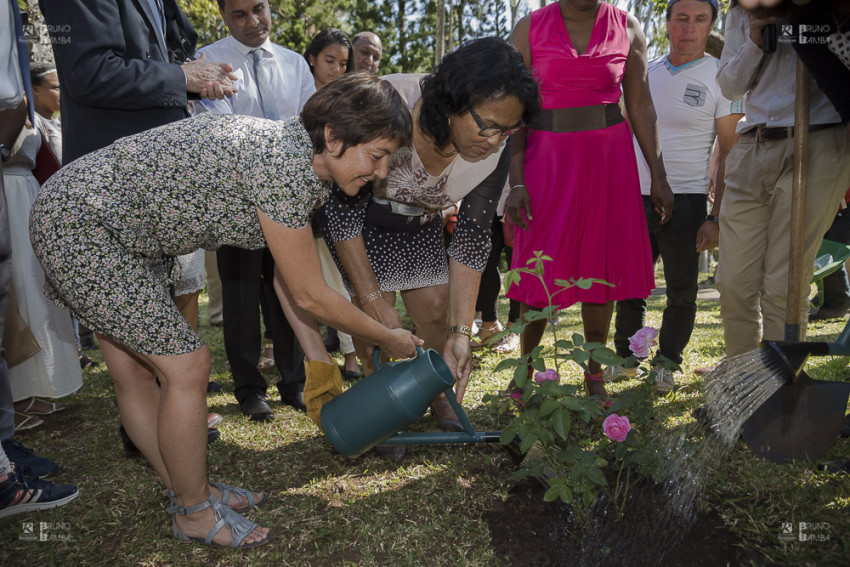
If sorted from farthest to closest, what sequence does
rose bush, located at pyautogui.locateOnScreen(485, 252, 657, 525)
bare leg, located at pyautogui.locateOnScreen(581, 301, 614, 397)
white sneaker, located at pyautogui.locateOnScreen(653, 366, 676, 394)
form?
bare leg, located at pyautogui.locateOnScreen(581, 301, 614, 397) → white sneaker, located at pyautogui.locateOnScreen(653, 366, 676, 394) → rose bush, located at pyautogui.locateOnScreen(485, 252, 657, 525)

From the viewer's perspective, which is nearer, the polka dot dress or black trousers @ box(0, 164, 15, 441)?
black trousers @ box(0, 164, 15, 441)

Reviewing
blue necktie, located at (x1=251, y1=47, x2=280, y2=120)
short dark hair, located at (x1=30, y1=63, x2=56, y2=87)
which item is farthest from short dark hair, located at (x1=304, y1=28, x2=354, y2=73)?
short dark hair, located at (x1=30, y1=63, x2=56, y2=87)

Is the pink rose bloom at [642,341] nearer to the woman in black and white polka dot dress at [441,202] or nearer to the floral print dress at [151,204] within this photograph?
the woman in black and white polka dot dress at [441,202]

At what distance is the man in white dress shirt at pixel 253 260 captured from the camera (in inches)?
123

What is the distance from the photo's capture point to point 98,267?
176 cm

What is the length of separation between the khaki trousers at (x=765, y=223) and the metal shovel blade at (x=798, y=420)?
38 cm

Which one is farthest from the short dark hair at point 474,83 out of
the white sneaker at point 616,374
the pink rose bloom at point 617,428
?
the pink rose bloom at point 617,428

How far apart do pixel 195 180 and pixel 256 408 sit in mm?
1635

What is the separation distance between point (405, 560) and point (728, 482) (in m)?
1.20

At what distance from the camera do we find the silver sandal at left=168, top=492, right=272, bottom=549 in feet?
6.63

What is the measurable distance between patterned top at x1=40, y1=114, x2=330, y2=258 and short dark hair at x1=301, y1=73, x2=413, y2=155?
6 cm

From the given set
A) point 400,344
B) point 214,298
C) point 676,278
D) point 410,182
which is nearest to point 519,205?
point 410,182

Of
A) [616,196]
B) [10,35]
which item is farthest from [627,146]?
[10,35]

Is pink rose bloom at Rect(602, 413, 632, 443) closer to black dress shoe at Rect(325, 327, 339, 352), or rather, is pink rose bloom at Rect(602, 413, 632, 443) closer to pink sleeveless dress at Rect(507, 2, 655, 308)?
pink sleeveless dress at Rect(507, 2, 655, 308)
